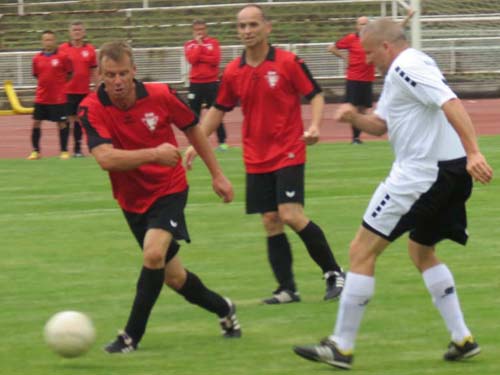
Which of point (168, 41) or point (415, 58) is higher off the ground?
point (415, 58)

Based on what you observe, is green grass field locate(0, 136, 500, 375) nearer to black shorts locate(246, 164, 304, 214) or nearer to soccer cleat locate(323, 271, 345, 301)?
soccer cleat locate(323, 271, 345, 301)

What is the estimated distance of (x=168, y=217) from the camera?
6945 millimetres

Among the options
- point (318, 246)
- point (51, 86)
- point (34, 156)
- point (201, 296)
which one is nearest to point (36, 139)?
point (34, 156)

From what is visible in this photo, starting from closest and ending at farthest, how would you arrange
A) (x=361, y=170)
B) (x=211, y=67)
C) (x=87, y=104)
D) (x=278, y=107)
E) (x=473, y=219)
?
(x=87, y=104) < (x=278, y=107) < (x=473, y=219) < (x=361, y=170) < (x=211, y=67)

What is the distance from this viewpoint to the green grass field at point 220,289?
6.75m

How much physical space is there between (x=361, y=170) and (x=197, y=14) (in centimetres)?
1805

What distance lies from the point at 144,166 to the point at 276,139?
169 centimetres

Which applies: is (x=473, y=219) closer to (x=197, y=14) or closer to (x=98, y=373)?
(x=98, y=373)

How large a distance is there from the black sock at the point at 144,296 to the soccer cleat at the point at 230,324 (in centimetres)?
58

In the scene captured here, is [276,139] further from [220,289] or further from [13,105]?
[13,105]

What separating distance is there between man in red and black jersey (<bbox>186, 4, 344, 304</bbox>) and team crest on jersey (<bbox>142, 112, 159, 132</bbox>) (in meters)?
1.50

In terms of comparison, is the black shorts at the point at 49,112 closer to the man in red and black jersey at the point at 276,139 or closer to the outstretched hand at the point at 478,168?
the man in red and black jersey at the point at 276,139

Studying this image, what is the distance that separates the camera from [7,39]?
108 ft

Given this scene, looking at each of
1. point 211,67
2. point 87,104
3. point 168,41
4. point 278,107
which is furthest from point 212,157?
point 168,41
